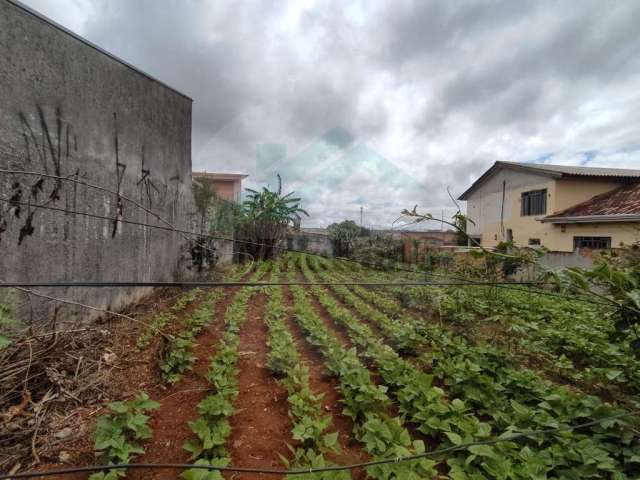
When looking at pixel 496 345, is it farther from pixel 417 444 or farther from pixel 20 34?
pixel 20 34

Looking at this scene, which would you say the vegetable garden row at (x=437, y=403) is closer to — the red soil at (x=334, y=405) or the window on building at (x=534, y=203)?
the red soil at (x=334, y=405)

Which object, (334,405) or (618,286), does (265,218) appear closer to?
(334,405)

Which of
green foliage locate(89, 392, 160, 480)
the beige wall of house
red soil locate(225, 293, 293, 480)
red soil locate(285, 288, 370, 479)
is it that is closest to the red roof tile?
the beige wall of house

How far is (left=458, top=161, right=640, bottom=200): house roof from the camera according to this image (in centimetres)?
1223

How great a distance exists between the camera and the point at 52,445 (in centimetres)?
198

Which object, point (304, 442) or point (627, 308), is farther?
point (304, 442)

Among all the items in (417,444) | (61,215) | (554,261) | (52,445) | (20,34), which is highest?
(20,34)

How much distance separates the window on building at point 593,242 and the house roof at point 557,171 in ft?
9.52

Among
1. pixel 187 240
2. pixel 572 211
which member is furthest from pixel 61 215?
pixel 572 211

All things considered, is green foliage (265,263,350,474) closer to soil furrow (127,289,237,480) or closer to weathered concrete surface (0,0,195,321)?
soil furrow (127,289,237,480)

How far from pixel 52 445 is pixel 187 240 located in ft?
17.9

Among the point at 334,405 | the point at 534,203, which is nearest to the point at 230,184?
the point at 534,203

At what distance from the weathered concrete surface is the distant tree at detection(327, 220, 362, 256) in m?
10.8

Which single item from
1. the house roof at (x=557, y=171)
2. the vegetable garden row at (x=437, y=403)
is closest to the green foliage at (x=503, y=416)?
the vegetable garden row at (x=437, y=403)
